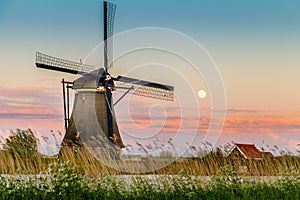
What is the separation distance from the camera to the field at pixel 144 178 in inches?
345

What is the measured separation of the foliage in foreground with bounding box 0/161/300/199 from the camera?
8.70 metres

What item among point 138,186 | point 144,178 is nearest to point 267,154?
point 144,178

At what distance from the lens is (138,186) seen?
9406mm

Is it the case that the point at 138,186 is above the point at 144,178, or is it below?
below

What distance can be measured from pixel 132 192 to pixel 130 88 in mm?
14361

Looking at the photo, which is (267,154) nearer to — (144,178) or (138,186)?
(144,178)

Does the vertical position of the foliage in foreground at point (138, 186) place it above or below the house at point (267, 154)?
below

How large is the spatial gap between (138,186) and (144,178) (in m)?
0.36

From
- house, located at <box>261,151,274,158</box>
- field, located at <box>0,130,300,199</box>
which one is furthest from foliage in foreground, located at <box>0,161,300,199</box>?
house, located at <box>261,151,274,158</box>

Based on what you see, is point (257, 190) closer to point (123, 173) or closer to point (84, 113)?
point (123, 173)

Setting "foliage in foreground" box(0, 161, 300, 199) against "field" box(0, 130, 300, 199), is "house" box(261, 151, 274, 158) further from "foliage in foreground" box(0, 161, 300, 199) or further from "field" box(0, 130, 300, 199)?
"foliage in foreground" box(0, 161, 300, 199)

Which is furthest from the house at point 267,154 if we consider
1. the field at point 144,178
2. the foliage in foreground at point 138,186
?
the foliage in foreground at point 138,186

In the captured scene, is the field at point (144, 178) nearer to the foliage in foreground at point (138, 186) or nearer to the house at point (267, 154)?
the foliage in foreground at point (138, 186)

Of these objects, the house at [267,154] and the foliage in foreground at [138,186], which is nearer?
the foliage in foreground at [138,186]
